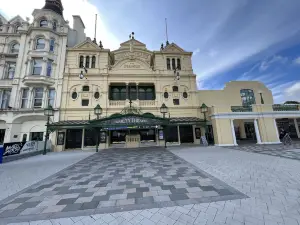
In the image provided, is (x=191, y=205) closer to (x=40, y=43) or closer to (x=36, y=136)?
(x=36, y=136)

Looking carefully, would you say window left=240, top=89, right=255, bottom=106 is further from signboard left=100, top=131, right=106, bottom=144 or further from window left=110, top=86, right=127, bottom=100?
signboard left=100, top=131, right=106, bottom=144

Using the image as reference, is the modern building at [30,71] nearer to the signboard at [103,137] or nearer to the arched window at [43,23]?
the arched window at [43,23]

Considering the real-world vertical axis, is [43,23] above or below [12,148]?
above

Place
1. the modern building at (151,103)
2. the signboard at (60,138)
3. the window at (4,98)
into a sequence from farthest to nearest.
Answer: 1. the window at (4,98)
2. the signboard at (60,138)
3. the modern building at (151,103)

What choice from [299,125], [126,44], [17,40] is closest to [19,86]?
[17,40]

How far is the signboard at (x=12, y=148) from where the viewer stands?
10.0m

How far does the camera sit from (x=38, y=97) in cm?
1714

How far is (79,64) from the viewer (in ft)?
61.7

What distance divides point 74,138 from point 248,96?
2892cm

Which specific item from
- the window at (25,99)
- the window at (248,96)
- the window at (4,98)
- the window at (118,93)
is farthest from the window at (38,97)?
the window at (248,96)

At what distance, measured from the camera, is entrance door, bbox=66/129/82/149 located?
16641 mm

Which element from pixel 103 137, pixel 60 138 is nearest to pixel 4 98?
pixel 60 138

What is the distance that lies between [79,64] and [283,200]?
23.2 m

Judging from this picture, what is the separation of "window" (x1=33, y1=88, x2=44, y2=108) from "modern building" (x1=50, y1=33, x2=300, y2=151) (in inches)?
119
